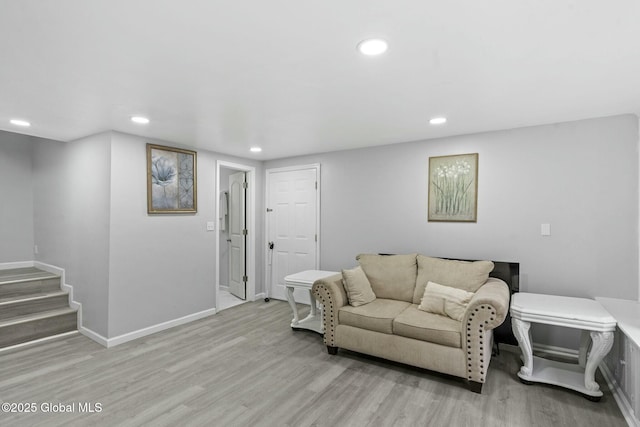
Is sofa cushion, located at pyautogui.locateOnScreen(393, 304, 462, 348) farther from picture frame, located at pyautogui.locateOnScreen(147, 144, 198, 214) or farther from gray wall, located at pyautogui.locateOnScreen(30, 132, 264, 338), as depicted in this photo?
picture frame, located at pyautogui.locateOnScreen(147, 144, 198, 214)

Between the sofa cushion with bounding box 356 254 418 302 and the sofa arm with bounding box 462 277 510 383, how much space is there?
903 millimetres

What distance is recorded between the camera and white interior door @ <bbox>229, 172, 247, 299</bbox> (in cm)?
521

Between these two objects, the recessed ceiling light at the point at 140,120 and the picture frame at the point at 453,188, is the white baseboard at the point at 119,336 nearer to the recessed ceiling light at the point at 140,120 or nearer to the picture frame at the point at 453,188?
the recessed ceiling light at the point at 140,120

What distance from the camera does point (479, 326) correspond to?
250 centimetres

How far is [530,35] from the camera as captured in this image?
1578mm

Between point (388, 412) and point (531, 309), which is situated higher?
point (531, 309)

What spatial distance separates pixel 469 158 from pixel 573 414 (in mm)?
2438

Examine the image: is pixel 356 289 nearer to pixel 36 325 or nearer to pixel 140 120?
pixel 140 120

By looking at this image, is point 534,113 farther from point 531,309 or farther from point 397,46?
point 397,46

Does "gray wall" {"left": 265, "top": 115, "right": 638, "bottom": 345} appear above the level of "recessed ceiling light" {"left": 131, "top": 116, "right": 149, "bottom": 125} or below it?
below

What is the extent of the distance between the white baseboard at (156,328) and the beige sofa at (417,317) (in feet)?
6.36

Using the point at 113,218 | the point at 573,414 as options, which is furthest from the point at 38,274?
the point at 573,414

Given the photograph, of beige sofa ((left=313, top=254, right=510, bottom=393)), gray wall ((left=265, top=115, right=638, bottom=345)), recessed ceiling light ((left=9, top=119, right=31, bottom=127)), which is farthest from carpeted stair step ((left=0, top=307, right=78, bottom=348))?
gray wall ((left=265, top=115, right=638, bottom=345))

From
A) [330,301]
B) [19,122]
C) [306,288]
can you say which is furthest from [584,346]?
[19,122]
